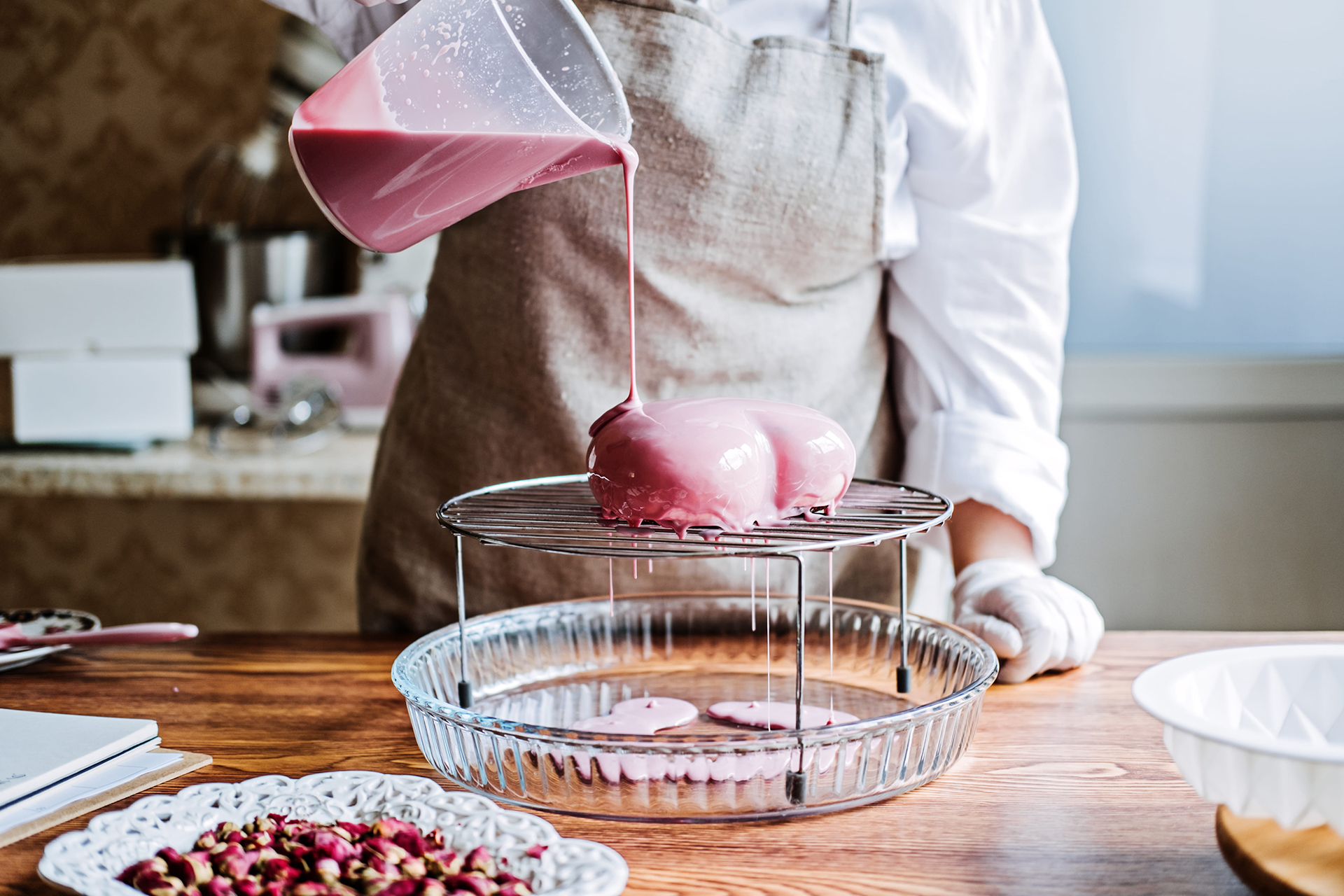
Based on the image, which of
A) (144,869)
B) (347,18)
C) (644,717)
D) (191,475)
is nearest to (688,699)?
(644,717)

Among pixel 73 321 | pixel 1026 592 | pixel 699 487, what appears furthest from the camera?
pixel 73 321

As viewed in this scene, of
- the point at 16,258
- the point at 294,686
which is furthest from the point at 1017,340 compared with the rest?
the point at 16,258

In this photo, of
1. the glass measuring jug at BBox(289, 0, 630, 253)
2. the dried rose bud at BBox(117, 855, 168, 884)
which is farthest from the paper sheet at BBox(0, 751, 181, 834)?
the glass measuring jug at BBox(289, 0, 630, 253)

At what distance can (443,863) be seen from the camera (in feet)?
1.79

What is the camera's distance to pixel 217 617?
8.32ft

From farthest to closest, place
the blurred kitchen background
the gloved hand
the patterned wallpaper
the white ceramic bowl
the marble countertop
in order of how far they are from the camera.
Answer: the patterned wallpaper → the blurred kitchen background → the marble countertop → the gloved hand → the white ceramic bowl

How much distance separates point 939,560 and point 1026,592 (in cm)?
45

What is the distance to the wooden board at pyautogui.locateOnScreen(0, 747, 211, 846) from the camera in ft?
2.05

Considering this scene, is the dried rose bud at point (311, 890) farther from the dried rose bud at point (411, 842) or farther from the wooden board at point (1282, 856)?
the wooden board at point (1282, 856)

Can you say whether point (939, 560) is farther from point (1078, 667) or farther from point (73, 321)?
point (73, 321)

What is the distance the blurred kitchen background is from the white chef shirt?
3.30 feet

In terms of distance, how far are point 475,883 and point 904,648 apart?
0.39m

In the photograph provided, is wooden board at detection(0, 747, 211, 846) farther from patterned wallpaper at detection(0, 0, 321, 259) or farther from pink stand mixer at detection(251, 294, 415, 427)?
patterned wallpaper at detection(0, 0, 321, 259)

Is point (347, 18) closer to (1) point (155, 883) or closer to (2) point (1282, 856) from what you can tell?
(1) point (155, 883)
